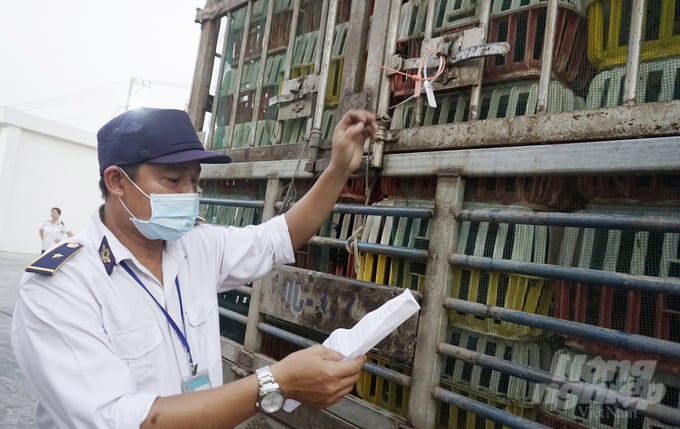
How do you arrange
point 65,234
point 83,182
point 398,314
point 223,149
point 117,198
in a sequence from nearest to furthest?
point 398,314, point 117,198, point 223,149, point 65,234, point 83,182

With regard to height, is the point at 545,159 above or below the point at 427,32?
below

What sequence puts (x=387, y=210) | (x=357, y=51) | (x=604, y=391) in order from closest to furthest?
(x=604, y=391) → (x=387, y=210) → (x=357, y=51)

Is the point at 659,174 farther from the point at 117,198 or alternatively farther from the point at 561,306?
the point at 117,198

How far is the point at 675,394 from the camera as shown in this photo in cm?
152

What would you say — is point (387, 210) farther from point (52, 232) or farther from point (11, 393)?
point (52, 232)

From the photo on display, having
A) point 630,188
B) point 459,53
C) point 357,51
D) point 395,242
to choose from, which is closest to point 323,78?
point 357,51

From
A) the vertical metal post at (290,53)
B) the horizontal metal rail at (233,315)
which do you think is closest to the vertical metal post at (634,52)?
the vertical metal post at (290,53)

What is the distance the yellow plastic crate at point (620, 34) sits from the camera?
1.68m

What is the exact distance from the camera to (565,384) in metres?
1.63

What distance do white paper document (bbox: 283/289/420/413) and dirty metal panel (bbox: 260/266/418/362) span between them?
0.72m

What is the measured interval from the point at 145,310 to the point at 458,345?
1.31 m

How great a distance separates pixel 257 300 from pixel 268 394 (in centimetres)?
166

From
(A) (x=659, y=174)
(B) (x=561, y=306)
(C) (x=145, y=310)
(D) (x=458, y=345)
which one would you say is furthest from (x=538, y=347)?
(C) (x=145, y=310)

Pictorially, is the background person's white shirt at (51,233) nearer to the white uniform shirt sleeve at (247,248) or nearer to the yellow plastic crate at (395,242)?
the white uniform shirt sleeve at (247,248)
